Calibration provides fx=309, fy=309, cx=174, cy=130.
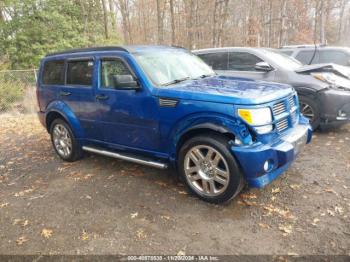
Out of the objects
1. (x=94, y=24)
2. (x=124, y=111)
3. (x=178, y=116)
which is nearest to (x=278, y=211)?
(x=178, y=116)

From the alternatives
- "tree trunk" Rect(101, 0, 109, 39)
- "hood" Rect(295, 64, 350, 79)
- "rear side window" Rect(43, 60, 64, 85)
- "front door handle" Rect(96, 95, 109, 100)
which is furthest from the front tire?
"tree trunk" Rect(101, 0, 109, 39)

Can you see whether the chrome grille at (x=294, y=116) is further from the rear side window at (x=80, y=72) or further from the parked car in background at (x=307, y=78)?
the rear side window at (x=80, y=72)

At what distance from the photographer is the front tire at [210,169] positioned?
3.50 metres

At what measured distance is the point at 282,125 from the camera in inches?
149

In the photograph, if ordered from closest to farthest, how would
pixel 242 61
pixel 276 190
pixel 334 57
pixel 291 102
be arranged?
pixel 276 190
pixel 291 102
pixel 242 61
pixel 334 57

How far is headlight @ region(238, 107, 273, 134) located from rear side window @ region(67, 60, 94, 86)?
2.55m

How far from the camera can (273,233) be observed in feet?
10.3

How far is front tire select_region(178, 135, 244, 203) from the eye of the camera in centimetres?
350

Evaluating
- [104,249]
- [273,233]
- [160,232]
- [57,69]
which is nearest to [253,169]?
[273,233]

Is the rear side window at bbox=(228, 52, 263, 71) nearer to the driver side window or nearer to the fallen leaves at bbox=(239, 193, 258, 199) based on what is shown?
Result: the driver side window

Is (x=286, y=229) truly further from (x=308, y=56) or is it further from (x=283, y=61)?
(x=308, y=56)

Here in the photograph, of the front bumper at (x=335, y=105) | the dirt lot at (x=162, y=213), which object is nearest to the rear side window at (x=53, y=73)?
the dirt lot at (x=162, y=213)

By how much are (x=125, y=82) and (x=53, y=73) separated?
212 centimetres

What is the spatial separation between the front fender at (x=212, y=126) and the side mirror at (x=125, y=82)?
0.80 meters
